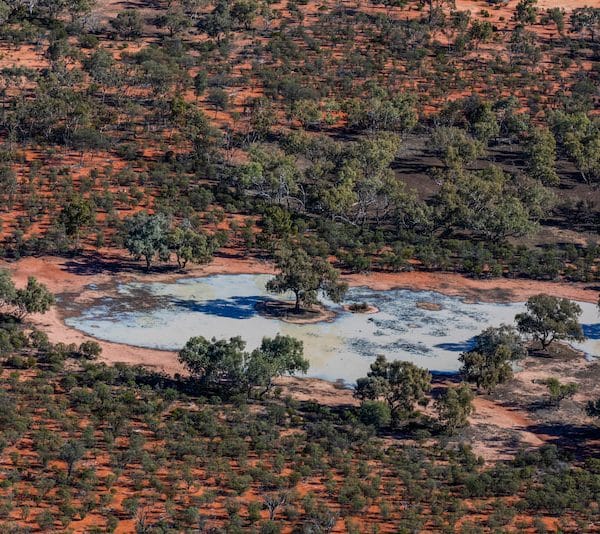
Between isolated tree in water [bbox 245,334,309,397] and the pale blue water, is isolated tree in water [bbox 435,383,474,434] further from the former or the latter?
isolated tree in water [bbox 245,334,309,397]

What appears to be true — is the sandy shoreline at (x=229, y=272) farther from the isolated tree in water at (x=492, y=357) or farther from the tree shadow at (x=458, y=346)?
the isolated tree in water at (x=492, y=357)

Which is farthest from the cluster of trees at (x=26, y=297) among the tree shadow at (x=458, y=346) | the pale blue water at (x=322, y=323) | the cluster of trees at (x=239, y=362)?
the tree shadow at (x=458, y=346)

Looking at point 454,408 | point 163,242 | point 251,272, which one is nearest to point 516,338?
point 454,408

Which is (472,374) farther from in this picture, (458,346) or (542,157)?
(542,157)

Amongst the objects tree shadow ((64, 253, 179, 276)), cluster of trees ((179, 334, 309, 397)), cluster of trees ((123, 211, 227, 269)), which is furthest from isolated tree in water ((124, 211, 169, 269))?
cluster of trees ((179, 334, 309, 397))

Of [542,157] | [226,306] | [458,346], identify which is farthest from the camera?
[542,157]

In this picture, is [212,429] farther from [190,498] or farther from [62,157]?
[62,157]
